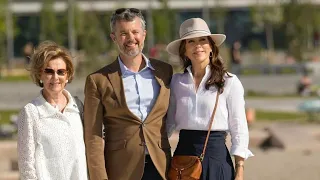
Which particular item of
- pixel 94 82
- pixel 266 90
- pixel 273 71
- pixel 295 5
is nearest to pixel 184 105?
pixel 94 82

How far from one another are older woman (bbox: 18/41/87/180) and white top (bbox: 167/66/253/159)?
2.03 ft

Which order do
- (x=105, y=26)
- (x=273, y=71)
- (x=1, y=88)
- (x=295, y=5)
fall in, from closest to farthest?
1. (x=1, y=88)
2. (x=273, y=71)
3. (x=295, y=5)
4. (x=105, y=26)

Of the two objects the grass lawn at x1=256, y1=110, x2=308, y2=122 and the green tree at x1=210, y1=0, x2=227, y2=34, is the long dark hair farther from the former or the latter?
the green tree at x1=210, y1=0, x2=227, y2=34

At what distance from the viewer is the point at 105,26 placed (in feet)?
163

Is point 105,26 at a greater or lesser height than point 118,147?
greater

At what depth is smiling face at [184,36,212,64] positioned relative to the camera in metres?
5.16

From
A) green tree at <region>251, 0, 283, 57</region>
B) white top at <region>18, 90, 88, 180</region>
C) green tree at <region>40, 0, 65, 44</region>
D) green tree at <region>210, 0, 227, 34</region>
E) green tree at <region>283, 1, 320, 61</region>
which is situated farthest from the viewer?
green tree at <region>210, 0, 227, 34</region>

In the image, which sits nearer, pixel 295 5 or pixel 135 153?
pixel 135 153

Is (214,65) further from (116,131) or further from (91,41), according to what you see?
(91,41)

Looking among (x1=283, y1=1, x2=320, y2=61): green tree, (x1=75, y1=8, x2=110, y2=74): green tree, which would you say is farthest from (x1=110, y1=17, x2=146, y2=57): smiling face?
(x1=283, y1=1, x2=320, y2=61): green tree

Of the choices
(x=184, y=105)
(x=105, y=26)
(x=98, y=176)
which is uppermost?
(x=105, y=26)

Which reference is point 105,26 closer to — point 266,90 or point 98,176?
point 266,90

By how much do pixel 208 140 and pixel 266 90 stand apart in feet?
84.0

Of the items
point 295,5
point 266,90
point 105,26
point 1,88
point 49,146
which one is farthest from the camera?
point 105,26
